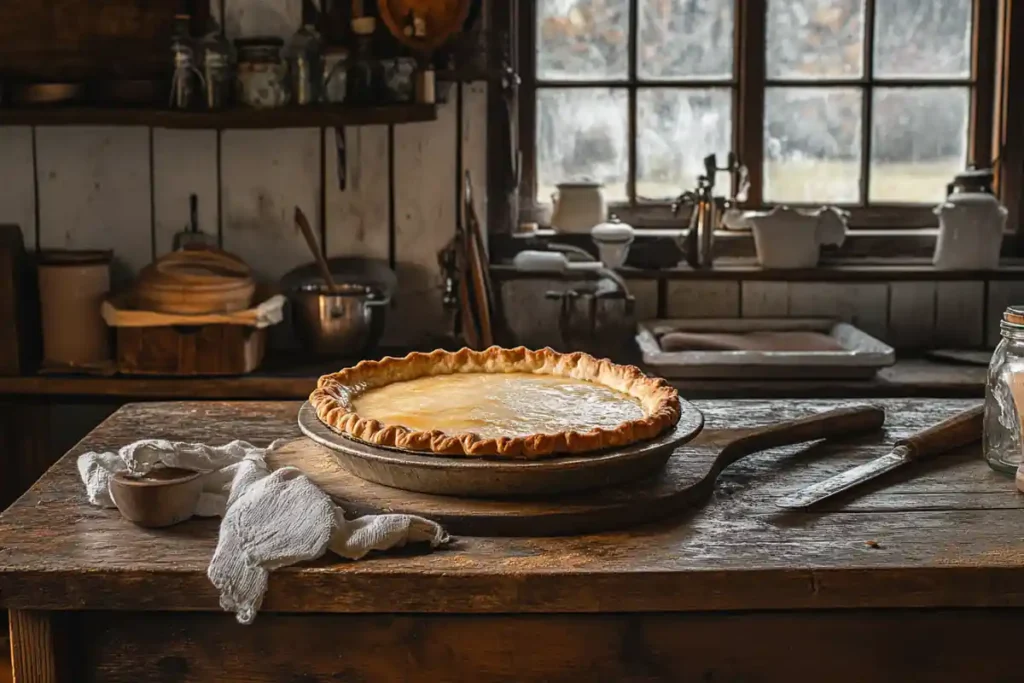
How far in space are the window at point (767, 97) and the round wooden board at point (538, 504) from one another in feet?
7.23

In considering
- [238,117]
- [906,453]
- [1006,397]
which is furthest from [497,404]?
[238,117]

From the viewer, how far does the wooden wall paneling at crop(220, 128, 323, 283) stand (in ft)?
12.1

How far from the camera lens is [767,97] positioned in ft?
12.6

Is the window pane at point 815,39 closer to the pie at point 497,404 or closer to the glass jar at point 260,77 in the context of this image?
the glass jar at point 260,77

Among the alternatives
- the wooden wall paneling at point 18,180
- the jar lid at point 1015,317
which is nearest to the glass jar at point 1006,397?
the jar lid at point 1015,317

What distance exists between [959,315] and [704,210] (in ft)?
2.69

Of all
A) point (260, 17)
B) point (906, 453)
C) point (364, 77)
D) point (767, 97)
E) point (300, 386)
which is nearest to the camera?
point (906, 453)

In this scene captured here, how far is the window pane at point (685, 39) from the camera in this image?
12.4 feet

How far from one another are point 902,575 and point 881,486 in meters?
0.37

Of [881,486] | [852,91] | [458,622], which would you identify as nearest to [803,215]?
[852,91]

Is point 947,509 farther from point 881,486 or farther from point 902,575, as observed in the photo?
point 902,575

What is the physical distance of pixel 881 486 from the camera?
182 cm

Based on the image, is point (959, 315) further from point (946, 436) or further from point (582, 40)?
point (946, 436)

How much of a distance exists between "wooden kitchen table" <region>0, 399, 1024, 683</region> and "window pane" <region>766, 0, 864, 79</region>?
98.0 inches
